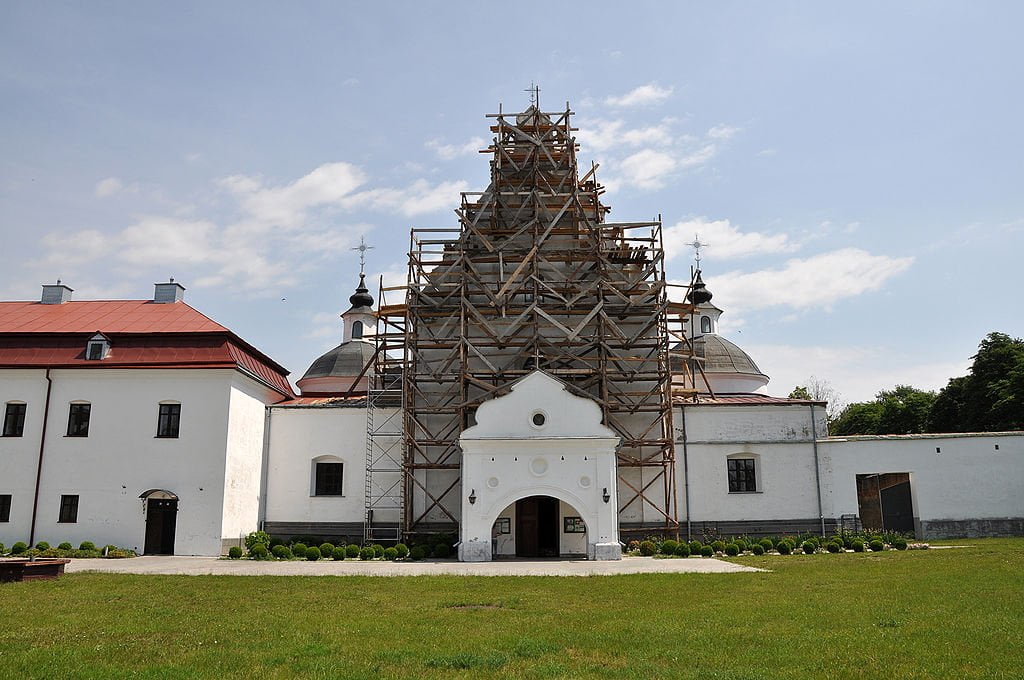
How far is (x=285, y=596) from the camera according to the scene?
602 inches

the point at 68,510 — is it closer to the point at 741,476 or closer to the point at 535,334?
the point at 535,334

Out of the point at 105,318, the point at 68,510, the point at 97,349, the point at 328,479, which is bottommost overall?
the point at 68,510

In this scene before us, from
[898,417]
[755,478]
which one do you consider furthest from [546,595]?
[898,417]

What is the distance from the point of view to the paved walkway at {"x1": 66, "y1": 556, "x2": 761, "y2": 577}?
2059cm

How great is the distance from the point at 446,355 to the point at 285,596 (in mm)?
16296

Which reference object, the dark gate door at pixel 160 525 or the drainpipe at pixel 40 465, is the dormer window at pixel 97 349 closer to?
the drainpipe at pixel 40 465

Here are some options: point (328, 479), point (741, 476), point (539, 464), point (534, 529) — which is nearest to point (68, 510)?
point (328, 479)

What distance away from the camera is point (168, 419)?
92.9 feet

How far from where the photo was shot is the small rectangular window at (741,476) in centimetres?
3070

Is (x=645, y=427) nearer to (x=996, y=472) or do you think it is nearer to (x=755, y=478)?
(x=755, y=478)

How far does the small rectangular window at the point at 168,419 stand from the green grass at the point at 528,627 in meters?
11.0

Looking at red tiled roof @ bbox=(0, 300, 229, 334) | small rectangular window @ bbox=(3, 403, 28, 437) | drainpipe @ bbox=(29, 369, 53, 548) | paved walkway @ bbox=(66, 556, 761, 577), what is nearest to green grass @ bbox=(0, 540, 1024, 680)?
paved walkway @ bbox=(66, 556, 761, 577)

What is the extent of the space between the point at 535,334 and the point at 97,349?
15.3 metres

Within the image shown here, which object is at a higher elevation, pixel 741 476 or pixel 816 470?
pixel 816 470
